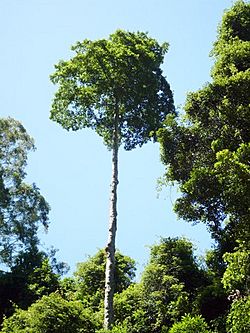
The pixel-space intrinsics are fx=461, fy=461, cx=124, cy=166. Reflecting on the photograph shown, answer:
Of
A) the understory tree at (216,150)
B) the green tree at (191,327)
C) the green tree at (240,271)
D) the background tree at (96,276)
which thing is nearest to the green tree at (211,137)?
the understory tree at (216,150)

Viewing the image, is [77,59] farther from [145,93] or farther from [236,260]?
[236,260]

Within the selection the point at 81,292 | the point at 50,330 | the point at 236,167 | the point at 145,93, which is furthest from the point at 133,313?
the point at 145,93

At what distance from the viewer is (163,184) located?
15062 mm

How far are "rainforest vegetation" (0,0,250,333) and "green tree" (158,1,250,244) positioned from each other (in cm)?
3

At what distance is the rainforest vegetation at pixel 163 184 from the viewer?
11.2 metres

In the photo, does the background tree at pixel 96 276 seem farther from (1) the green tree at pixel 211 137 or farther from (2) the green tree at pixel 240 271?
(2) the green tree at pixel 240 271

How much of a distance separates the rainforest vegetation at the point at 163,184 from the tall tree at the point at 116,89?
0.04 metres

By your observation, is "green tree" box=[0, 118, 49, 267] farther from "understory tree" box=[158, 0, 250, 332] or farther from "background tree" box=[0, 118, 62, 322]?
"understory tree" box=[158, 0, 250, 332]

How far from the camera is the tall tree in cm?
1622

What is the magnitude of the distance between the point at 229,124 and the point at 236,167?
3267mm

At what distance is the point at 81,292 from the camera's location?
721 inches

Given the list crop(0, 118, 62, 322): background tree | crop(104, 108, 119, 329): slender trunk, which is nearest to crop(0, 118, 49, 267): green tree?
crop(0, 118, 62, 322): background tree

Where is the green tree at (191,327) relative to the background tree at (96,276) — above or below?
below

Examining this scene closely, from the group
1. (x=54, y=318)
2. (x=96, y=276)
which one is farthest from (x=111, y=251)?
(x=96, y=276)
